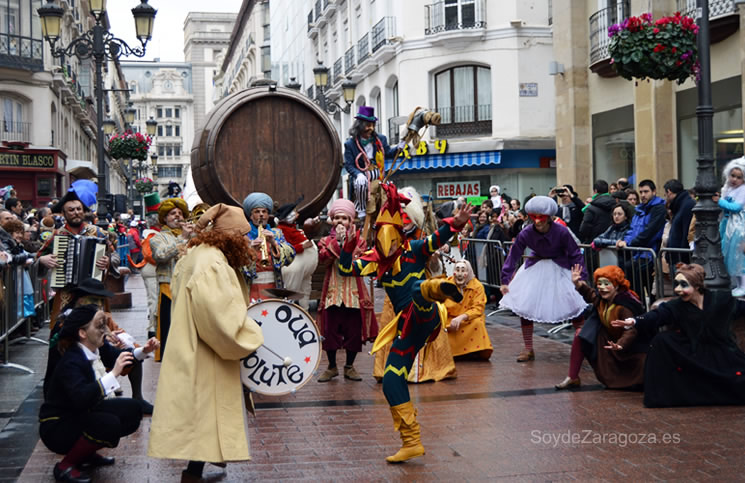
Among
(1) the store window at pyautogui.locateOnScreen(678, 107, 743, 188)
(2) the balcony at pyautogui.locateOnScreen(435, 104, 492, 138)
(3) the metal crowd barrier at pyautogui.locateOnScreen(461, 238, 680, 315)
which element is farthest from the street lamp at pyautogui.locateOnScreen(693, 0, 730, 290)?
(2) the balcony at pyautogui.locateOnScreen(435, 104, 492, 138)

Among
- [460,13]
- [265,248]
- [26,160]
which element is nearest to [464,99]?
[460,13]

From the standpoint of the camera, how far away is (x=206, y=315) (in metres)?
5.31

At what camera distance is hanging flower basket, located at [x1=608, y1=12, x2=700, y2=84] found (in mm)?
10852

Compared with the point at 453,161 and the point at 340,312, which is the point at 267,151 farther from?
the point at 453,161

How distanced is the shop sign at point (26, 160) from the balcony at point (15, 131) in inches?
24.4

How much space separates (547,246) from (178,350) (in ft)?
17.9

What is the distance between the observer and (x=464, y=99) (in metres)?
32.2

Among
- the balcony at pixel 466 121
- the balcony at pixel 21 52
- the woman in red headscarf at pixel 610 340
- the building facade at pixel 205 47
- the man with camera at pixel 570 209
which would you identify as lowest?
the woman in red headscarf at pixel 610 340

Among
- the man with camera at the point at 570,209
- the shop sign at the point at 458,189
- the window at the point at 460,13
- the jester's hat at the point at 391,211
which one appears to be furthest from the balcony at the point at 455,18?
the jester's hat at the point at 391,211

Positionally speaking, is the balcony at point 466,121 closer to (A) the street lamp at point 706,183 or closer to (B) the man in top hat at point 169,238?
(A) the street lamp at point 706,183

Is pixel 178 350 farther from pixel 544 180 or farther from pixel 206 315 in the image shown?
pixel 544 180

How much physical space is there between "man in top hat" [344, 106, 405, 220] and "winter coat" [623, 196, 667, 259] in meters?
3.05

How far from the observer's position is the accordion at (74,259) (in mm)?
7754

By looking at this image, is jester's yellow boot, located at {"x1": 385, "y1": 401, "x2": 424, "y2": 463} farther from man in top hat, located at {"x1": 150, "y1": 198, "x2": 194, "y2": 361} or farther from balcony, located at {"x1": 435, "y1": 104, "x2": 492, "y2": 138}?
balcony, located at {"x1": 435, "y1": 104, "x2": 492, "y2": 138}
